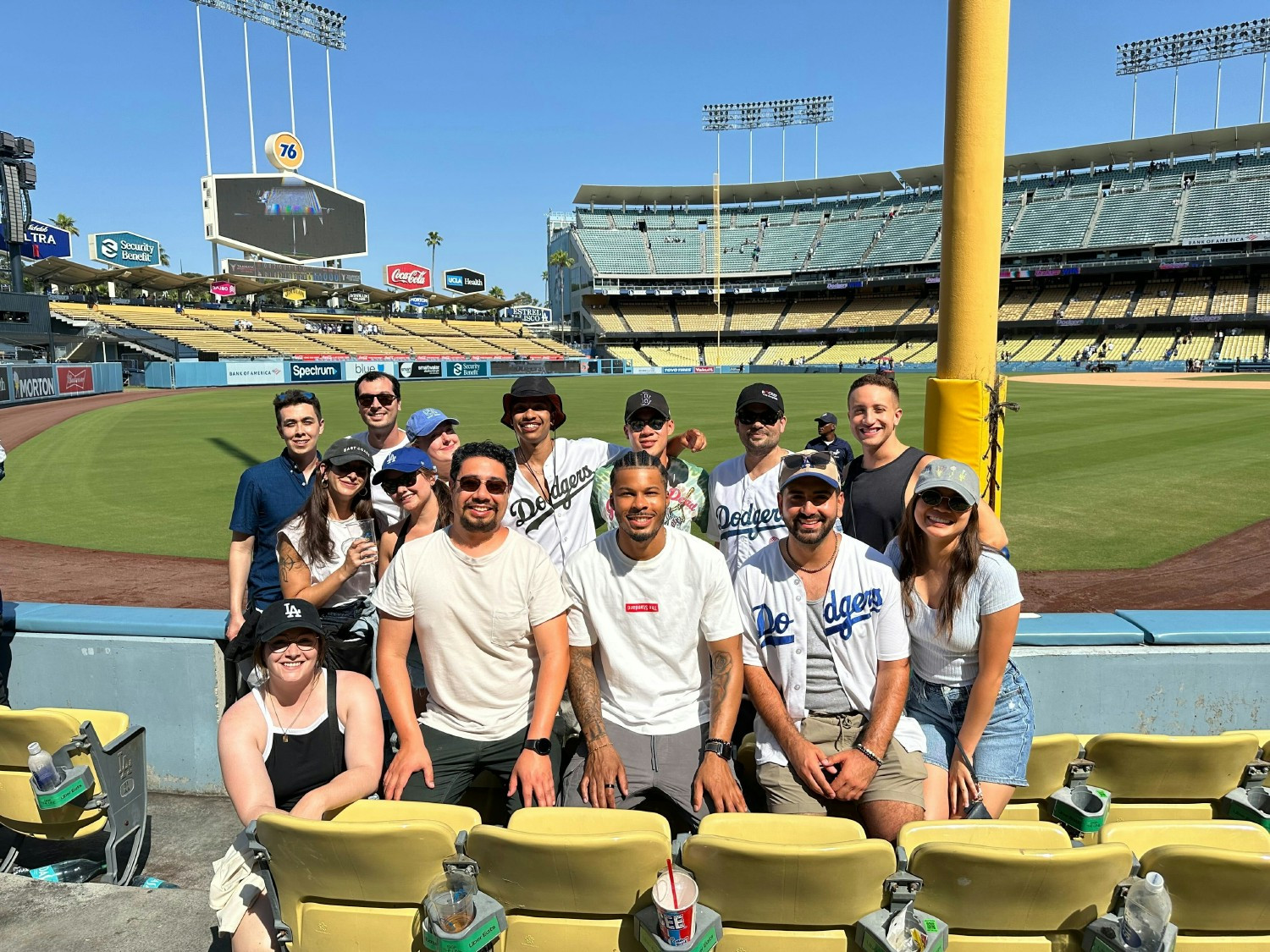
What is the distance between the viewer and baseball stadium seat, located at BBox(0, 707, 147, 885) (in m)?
3.65

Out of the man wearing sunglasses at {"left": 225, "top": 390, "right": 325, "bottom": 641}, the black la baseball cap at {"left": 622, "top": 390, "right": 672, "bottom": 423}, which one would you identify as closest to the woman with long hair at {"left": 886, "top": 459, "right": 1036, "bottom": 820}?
the black la baseball cap at {"left": 622, "top": 390, "right": 672, "bottom": 423}

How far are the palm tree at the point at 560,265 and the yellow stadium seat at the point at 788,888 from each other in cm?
10463

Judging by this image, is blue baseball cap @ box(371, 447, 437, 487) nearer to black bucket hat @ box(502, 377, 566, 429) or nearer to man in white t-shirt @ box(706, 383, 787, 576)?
black bucket hat @ box(502, 377, 566, 429)

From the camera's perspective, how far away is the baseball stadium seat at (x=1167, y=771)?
3287 millimetres

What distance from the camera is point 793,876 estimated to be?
2.47m

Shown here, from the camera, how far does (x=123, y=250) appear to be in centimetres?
6344

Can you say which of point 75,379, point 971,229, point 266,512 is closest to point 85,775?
point 266,512

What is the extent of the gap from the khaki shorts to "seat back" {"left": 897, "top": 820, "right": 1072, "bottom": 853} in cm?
51

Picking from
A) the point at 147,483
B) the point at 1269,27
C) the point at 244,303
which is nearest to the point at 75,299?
the point at 244,303

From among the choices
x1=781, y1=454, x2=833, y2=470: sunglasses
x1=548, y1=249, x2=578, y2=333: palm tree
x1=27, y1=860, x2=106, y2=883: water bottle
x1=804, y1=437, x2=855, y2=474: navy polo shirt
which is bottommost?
x1=27, y1=860, x2=106, y2=883: water bottle

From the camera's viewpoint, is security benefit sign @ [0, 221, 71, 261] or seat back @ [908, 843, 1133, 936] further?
security benefit sign @ [0, 221, 71, 261]

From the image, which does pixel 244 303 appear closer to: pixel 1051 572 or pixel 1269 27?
pixel 1051 572

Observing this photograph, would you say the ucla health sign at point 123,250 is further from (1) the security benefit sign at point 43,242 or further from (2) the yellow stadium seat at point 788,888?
(2) the yellow stadium seat at point 788,888

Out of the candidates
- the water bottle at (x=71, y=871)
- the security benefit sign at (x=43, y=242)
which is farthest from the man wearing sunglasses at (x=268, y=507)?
the security benefit sign at (x=43, y=242)
